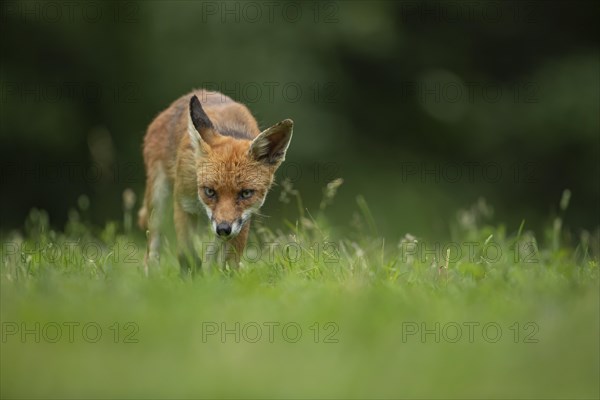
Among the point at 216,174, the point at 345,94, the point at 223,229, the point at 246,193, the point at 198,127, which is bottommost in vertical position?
the point at 345,94

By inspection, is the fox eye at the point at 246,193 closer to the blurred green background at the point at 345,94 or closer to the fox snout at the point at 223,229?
the fox snout at the point at 223,229

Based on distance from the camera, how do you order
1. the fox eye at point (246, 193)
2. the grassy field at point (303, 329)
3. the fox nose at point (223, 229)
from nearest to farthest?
the grassy field at point (303, 329)
the fox nose at point (223, 229)
the fox eye at point (246, 193)

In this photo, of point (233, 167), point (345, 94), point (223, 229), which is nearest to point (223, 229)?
point (223, 229)

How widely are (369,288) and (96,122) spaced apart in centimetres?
1131

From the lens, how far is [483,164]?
55.7ft

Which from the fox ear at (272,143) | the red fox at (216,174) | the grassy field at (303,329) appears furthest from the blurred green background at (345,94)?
the grassy field at (303,329)

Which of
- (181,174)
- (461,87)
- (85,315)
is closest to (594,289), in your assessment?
(85,315)

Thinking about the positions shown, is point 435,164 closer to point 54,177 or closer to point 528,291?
point 54,177

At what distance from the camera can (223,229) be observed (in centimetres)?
649

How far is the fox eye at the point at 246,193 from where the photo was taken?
22.6ft

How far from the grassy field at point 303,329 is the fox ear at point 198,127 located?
4.14ft

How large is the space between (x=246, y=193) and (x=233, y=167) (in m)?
0.24

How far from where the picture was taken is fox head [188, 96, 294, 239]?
6.79m

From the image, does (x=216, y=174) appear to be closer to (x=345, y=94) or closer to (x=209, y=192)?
(x=209, y=192)
